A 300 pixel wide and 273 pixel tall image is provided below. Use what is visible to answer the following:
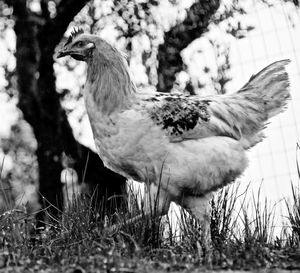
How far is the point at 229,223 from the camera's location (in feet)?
17.0

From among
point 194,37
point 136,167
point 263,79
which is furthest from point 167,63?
point 136,167

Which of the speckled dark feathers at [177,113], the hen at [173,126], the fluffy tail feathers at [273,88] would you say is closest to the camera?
the hen at [173,126]

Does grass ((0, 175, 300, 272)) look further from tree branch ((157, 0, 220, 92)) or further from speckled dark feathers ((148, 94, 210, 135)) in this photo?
tree branch ((157, 0, 220, 92))

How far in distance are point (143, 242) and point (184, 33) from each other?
556cm

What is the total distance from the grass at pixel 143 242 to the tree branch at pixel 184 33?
436 centimetres

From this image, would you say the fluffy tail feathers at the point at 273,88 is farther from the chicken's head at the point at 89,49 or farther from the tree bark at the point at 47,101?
the tree bark at the point at 47,101

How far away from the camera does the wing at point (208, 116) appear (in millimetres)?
5336

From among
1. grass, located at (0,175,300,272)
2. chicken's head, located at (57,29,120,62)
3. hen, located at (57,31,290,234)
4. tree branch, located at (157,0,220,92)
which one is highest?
tree branch, located at (157,0,220,92)

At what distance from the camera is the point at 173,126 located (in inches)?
209

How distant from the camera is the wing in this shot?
210 inches

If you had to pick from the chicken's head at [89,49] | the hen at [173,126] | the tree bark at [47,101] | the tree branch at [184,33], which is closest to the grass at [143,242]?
the hen at [173,126]

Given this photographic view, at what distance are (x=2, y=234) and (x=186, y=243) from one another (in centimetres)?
129

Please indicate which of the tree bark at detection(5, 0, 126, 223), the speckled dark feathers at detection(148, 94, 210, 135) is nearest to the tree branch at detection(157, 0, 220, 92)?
the tree bark at detection(5, 0, 126, 223)

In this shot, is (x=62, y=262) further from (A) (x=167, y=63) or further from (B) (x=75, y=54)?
(A) (x=167, y=63)
